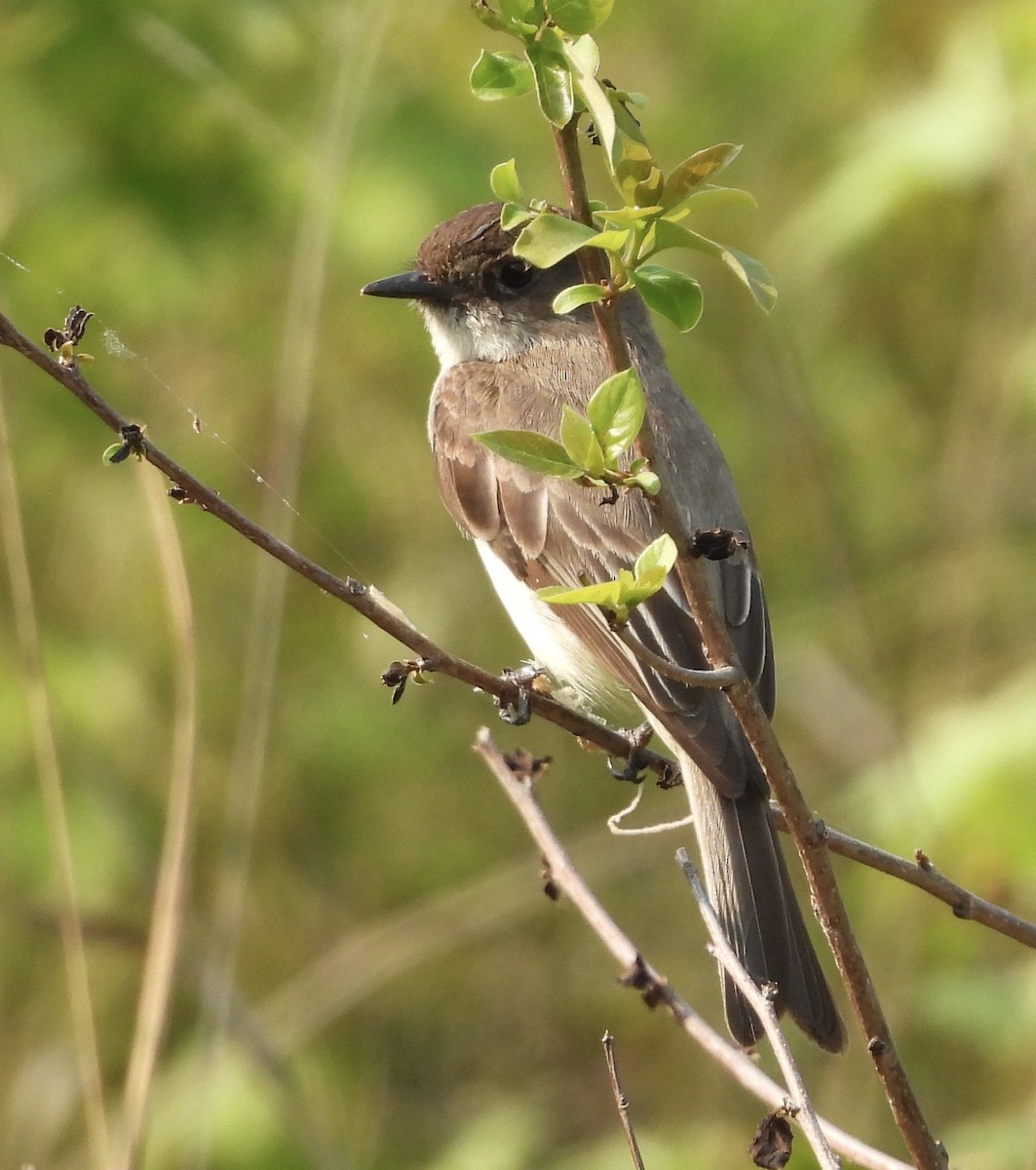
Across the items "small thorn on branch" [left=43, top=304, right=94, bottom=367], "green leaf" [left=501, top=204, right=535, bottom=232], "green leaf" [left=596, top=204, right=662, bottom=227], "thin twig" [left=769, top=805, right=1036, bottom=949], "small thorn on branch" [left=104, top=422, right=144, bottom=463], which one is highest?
"small thorn on branch" [left=43, top=304, right=94, bottom=367]

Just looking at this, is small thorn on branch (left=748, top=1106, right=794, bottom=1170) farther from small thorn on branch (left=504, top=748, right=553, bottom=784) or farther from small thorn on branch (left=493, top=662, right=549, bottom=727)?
small thorn on branch (left=504, top=748, right=553, bottom=784)

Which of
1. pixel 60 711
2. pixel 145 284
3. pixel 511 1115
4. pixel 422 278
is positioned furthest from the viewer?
pixel 60 711

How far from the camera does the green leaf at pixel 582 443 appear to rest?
165 centimetres

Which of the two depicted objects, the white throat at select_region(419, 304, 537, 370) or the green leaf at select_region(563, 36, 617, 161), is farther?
the white throat at select_region(419, 304, 537, 370)

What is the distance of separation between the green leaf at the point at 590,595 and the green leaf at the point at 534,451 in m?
0.11

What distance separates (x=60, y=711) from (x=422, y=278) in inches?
78.7

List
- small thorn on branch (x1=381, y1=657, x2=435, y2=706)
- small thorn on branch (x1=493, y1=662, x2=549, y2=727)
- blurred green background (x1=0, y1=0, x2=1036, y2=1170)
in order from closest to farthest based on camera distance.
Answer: small thorn on branch (x1=381, y1=657, x2=435, y2=706)
small thorn on branch (x1=493, y1=662, x2=549, y2=727)
blurred green background (x1=0, y1=0, x2=1036, y2=1170)

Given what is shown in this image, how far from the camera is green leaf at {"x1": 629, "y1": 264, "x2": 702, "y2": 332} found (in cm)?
168

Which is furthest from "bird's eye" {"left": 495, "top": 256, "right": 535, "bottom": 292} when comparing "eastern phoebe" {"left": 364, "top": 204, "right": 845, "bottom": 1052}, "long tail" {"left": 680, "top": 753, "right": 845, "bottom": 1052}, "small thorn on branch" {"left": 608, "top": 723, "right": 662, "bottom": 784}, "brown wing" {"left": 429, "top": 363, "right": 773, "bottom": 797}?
"long tail" {"left": 680, "top": 753, "right": 845, "bottom": 1052}

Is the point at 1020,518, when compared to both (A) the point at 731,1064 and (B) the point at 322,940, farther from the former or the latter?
(A) the point at 731,1064

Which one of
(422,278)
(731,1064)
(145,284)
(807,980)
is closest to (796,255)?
(422,278)

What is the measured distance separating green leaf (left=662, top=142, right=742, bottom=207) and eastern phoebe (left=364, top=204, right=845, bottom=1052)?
87 cm

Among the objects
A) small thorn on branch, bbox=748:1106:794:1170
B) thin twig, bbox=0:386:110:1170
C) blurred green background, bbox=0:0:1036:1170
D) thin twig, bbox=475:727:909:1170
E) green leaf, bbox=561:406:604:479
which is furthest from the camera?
blurred green background, bbox=0:0:1036:1170

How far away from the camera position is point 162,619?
6418 mm
